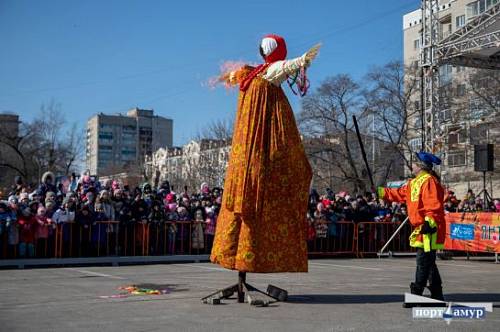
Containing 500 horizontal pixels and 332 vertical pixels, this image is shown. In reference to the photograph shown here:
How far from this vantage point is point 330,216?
1802 cm

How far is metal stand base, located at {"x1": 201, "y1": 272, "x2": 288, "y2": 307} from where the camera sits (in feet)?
23.2

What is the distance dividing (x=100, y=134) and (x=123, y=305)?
412 ft

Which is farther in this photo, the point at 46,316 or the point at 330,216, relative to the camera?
the point at 330,216

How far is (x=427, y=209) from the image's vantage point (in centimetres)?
723

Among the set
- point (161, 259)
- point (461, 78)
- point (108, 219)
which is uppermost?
point (461, 78)

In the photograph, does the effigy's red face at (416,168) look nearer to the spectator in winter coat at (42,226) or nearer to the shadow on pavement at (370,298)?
the shadow on pavement at (370,298)

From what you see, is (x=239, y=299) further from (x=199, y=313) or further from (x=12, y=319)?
(x=12, y=319)

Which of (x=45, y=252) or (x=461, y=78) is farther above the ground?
(x=461, y=78)

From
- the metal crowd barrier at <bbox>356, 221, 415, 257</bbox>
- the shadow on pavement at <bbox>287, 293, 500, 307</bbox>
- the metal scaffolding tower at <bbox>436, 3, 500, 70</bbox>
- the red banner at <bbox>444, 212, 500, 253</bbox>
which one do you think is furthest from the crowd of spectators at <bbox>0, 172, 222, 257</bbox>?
the metal scaffolding tower at <bbox>436, 3, 500, 70</bbox>

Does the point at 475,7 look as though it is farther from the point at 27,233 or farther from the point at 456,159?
the point at 27,233

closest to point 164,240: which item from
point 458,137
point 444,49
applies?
point 444,49

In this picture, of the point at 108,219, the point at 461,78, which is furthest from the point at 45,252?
the point at 461,78

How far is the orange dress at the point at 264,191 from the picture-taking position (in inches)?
277

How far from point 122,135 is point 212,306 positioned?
12617cm
